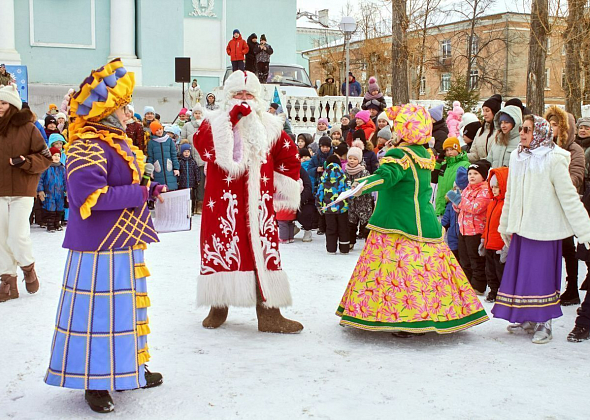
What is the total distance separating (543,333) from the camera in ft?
19.3

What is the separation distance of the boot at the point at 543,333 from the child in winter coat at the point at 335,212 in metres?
4.37

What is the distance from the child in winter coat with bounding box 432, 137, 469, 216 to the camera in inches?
322

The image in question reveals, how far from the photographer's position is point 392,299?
5.69 m

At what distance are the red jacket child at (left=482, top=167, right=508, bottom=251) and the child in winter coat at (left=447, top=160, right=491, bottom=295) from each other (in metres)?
0.31

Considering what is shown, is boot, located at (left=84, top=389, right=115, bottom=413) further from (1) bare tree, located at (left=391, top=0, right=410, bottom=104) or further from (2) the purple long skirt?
(1) bare tree, located at (left=391, top=0, right=410, bottom=104)

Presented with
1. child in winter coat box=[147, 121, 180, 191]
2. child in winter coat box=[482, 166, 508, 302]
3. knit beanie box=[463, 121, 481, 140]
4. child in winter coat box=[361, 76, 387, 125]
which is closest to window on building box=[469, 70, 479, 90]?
child in winter coat box=[361, 76, 387, 125]

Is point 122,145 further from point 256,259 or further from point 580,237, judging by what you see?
point 580,237

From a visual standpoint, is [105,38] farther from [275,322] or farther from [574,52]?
[275,322]

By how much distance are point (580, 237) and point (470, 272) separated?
2.35 m

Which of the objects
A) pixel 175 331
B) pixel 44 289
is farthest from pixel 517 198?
pixel 44 289

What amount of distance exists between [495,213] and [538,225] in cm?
119

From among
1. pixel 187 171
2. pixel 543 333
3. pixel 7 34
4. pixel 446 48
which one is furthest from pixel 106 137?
pixel 446 48

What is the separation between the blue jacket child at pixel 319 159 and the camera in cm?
1101

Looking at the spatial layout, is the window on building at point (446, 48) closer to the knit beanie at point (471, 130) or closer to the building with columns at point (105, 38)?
the building with columns at point (105, 38)
